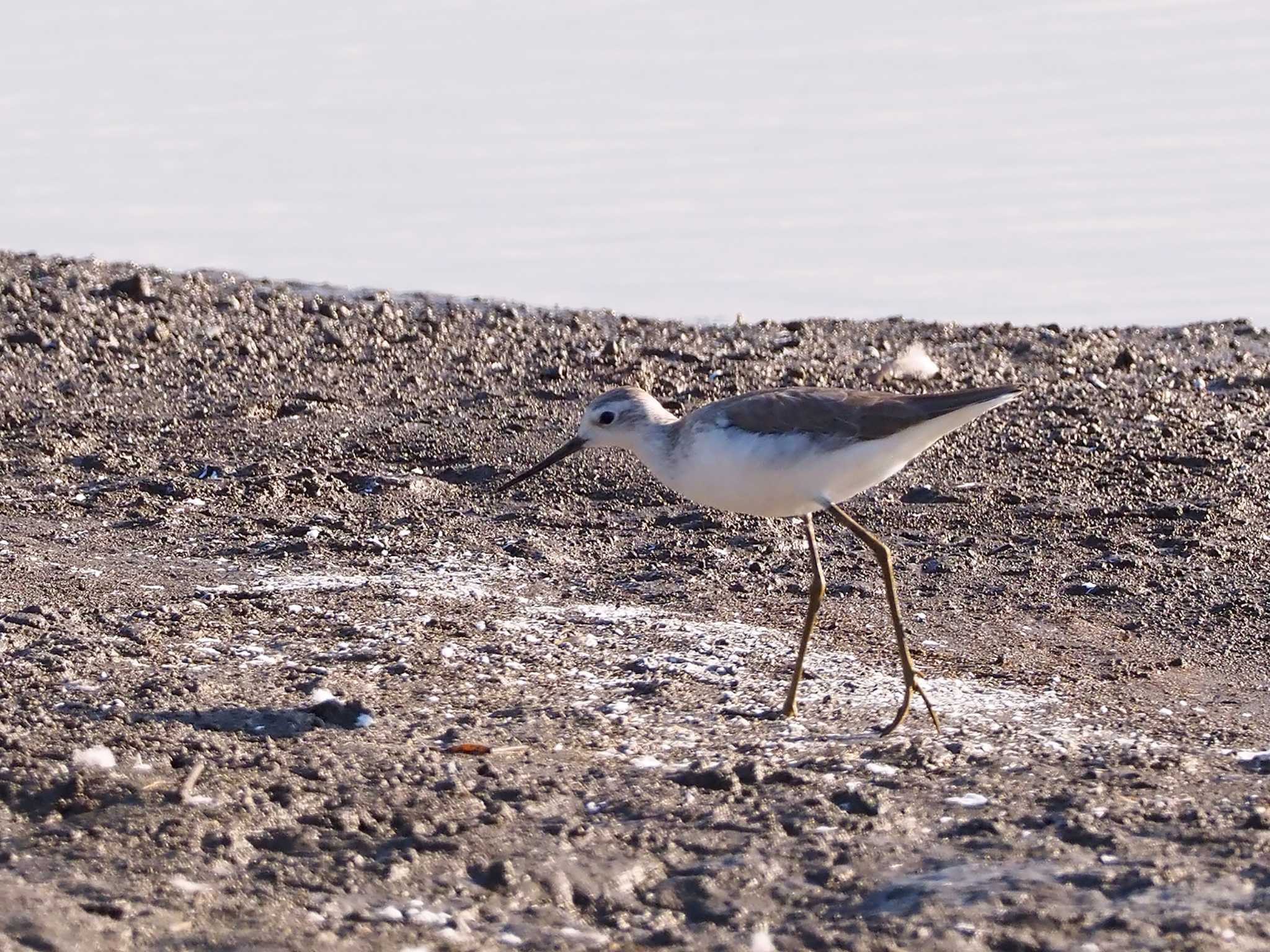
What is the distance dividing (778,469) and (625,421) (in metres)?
0.83

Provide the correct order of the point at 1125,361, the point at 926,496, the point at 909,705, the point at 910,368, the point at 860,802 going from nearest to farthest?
the point at 860,802 < the point at 909,705 < the point at 926,496 < the point at 910,368 < the point at 1125,361

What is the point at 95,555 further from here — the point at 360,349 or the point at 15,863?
the point at 360,349

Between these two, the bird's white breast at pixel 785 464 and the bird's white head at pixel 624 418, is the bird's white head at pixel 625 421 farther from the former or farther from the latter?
the bird's white breast at pixel 785 464

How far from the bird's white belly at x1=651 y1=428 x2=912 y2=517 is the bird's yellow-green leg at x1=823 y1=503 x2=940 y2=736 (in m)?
0.11

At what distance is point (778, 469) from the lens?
229 inches

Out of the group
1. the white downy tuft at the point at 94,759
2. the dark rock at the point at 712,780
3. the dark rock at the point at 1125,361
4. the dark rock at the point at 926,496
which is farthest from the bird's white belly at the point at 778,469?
the dark rock at the point at 1125,361

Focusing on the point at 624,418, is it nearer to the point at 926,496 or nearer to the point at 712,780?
the point at 712,780

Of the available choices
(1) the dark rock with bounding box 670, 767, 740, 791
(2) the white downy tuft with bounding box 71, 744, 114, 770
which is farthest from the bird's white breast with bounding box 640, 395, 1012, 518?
(2) the white downy tuft with bounding box 71, 744, 114, 770

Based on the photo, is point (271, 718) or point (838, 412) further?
point (838, 412)

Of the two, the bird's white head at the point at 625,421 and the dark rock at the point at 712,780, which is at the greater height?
the bird's white head at the point at 625,421

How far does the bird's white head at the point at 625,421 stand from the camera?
21.0 ft

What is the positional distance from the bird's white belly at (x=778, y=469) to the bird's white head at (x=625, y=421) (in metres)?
0.35

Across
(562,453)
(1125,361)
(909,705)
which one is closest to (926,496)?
(562,453)

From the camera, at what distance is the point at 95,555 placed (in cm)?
706
